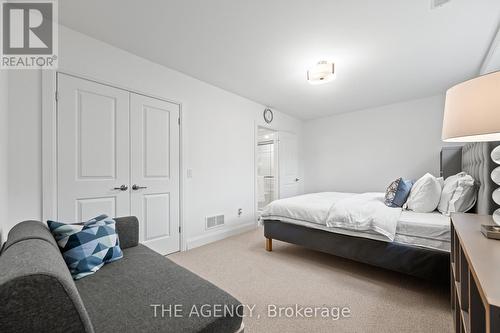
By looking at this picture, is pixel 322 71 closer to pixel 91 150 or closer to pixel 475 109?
pixel 475 109

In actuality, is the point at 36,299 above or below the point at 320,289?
above

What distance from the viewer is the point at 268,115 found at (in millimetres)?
4453

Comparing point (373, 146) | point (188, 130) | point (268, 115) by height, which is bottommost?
point (373, 146)

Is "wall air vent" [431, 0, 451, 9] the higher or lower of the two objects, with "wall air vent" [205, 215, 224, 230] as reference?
higher

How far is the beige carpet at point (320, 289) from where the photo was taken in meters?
1.55

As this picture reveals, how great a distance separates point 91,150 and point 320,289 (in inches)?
102

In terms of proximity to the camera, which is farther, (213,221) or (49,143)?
(213,221)

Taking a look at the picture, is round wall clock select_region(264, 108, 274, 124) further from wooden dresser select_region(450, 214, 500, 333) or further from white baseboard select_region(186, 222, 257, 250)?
wooden dresser select_region(450, 214, 500, 333)

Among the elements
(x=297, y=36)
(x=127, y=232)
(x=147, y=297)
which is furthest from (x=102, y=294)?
(x=297, y=36)

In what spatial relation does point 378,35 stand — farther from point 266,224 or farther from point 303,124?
point 303,124

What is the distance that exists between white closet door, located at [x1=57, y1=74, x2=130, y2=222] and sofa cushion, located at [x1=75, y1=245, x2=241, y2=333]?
1071 millimetres

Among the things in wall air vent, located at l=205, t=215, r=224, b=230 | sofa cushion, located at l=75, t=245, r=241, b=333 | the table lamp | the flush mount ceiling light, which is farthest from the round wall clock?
sofa cushion, located at l=75, t=245, r=241, b=333

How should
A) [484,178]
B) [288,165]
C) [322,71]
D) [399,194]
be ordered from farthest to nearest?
[288,165] < [322,71] < [399,194] < [484,178]

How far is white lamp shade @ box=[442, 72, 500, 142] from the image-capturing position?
37.1 inches
